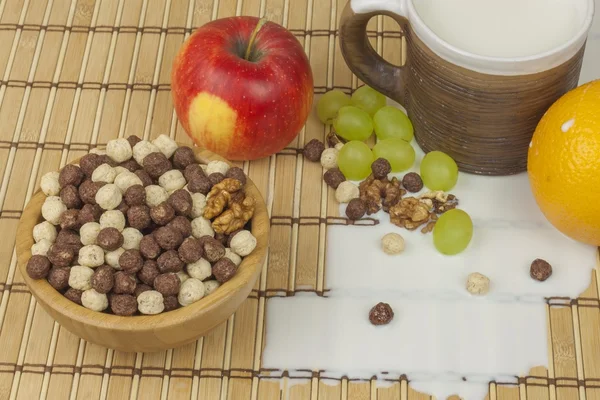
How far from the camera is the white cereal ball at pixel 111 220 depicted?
0.94 meters

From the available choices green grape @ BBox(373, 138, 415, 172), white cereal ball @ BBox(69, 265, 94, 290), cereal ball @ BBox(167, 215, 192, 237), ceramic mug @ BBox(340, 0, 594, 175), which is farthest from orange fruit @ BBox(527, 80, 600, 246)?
white cereal ball @ BBox(69, 265, 94, 290)

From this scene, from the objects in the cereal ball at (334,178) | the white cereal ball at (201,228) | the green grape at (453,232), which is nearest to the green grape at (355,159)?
the cereal ball at (334,178)

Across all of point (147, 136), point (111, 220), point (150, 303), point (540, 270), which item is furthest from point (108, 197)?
point (540, 270)

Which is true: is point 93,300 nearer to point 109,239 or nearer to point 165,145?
point 109,239

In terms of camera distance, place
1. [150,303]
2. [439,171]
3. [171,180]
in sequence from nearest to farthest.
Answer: [150,303]
[171,180]
[439,171]

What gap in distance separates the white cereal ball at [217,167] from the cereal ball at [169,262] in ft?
0.39

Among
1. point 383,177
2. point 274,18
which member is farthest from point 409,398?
point 274,18

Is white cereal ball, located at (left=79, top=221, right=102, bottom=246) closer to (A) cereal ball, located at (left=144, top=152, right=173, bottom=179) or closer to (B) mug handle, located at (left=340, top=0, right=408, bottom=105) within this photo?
(A) cereal ball, located at (left=144, top=152, right=173, bottom=179)

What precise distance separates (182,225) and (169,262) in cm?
4

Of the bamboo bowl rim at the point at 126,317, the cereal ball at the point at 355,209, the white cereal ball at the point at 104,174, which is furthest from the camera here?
the cereal ball at the point at 355,209

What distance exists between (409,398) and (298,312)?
151 mm

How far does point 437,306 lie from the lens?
3.40 ft

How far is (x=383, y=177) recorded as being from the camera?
113 centimetres

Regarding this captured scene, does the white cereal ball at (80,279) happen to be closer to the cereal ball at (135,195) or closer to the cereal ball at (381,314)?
the cereal ball at (135,195)
